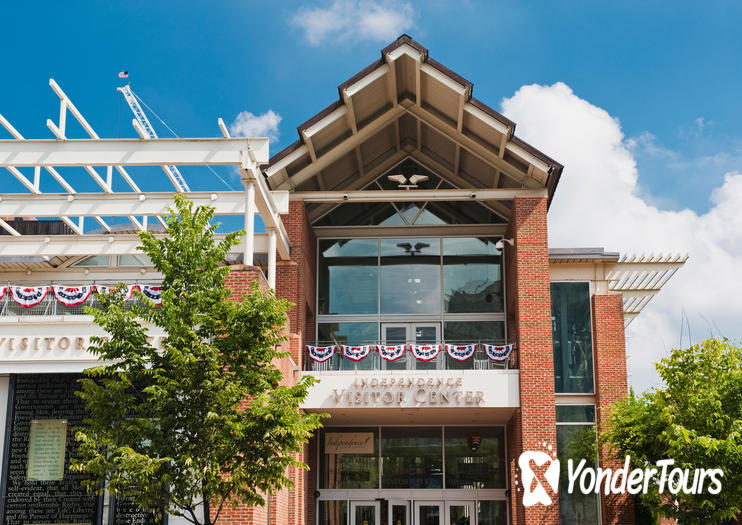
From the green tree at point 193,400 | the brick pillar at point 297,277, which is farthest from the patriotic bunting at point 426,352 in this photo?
the green tree at point 193,400

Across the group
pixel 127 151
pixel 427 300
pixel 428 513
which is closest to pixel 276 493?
pixel 428 513

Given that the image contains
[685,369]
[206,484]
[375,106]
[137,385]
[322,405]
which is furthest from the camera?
[375,106]

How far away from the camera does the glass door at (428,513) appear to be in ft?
81.7

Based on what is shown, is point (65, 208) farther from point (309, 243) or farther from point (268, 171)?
point (309, 243)

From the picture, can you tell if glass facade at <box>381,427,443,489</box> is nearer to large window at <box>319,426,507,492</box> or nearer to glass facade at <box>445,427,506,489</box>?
large window at <box>319,426,507,492</box>

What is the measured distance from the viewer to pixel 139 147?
18.3 m

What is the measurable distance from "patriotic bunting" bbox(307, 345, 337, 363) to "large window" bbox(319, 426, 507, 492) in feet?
11.5

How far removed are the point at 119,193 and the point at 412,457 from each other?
37.7 feet

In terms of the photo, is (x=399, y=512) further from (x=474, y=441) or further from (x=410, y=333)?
(x=410, y=333)

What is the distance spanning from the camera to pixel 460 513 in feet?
81.7

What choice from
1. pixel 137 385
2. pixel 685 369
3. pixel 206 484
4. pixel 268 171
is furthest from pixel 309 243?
pixel 206 484

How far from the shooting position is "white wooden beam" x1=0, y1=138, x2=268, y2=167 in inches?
718

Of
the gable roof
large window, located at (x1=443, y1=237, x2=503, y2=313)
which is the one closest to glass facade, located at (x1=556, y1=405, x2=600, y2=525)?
large window, located at (x1=443, y1=237, x2=503, y2=313)

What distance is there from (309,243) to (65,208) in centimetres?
732
